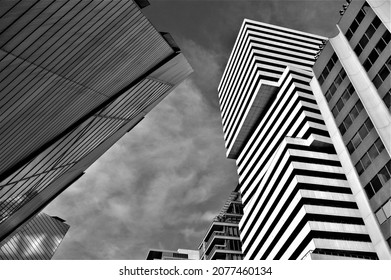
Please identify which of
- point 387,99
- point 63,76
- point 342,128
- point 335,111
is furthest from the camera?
point 335,111

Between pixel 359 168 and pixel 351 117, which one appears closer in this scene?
pixel 359 168

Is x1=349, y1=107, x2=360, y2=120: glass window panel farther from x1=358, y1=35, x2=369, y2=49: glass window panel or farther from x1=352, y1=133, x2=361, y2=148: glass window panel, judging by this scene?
x1=358, y1=35, x2=369, y2=49: glass window panel

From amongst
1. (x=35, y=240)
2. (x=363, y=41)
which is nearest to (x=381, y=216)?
(x=363, y=41)

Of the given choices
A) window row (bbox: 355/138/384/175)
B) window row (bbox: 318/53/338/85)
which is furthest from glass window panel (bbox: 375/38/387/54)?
window row (bbox: 355/138/384/175)

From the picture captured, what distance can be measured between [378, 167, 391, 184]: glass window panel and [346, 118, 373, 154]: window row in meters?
4.86

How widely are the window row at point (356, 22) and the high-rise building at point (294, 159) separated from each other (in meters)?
1.01

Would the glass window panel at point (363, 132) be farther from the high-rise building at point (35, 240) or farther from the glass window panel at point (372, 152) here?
the high-rise building at point (35, 240)

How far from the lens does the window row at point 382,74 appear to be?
33.3 meters

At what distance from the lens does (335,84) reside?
42469 mm

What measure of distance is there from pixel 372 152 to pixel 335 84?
1200 cm

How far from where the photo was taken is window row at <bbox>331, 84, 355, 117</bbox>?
3947 cm

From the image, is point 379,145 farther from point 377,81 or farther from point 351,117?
point 377,81
